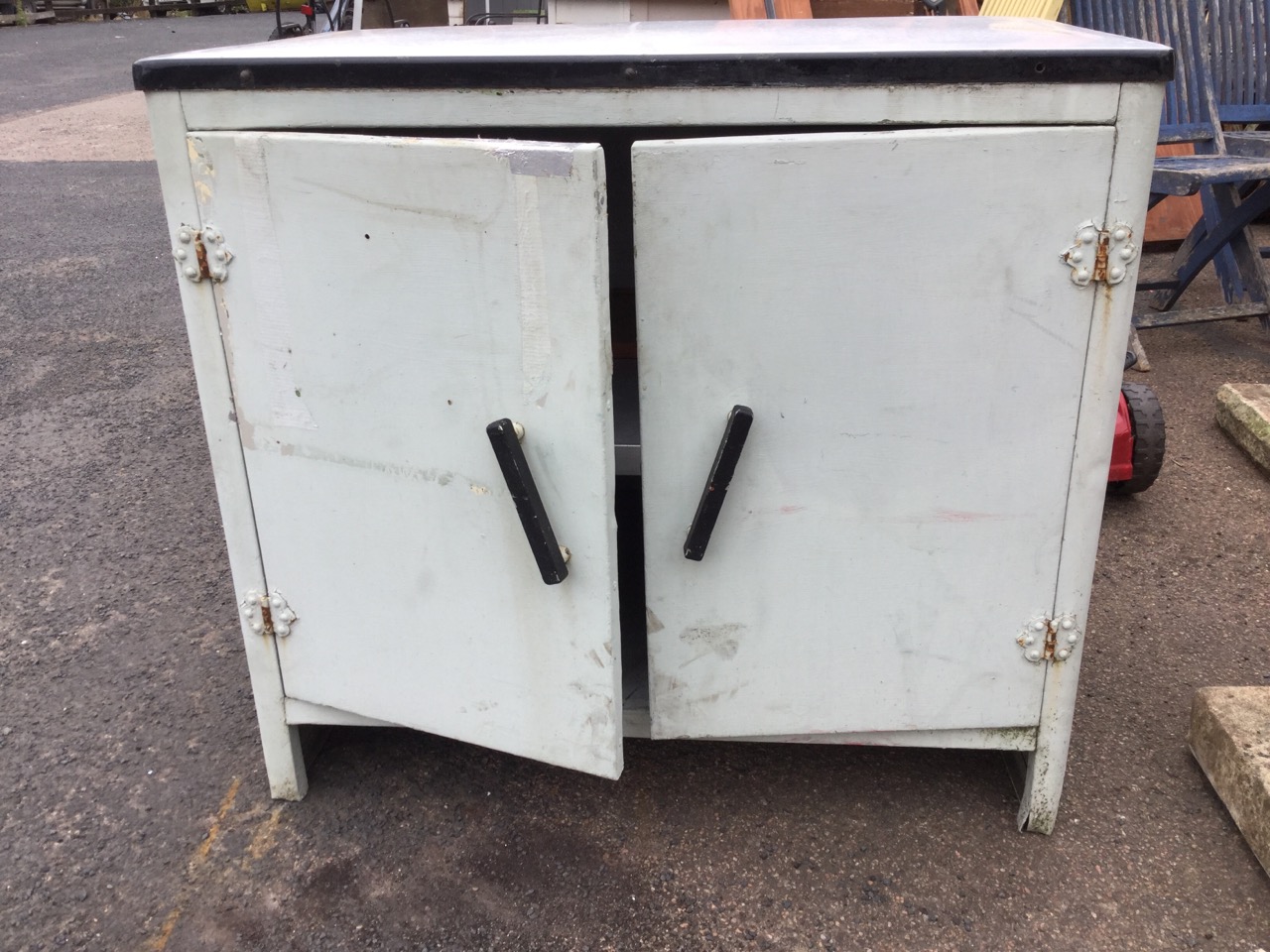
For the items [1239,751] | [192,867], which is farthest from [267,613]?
[1239,751]

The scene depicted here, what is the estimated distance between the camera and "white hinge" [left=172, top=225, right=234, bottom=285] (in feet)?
5.20

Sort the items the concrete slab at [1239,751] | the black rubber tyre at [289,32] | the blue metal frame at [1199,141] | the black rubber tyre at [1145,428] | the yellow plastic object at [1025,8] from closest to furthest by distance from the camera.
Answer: the concrete slab at [1239,751]
the black rubber tyre at [1145,428]
the blue metal frame at [1199,141]
the yellow plastic object at [1025,8]
the black rubber tyre at [289,32]

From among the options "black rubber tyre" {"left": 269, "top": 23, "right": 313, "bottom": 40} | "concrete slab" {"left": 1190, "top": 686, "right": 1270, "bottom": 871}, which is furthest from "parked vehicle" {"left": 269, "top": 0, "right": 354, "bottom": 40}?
"concrete slab" {"left": 1190, "top": 686, "right": 1270, "bottom": 871}

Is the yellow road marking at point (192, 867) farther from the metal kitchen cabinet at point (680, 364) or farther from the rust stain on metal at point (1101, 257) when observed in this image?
the rust stain on metal at point (1101, 257)

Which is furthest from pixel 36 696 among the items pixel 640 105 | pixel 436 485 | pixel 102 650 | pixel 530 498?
pixel 640 105

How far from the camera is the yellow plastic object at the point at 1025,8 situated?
4535mm

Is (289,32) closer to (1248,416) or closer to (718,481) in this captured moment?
(1248,416)

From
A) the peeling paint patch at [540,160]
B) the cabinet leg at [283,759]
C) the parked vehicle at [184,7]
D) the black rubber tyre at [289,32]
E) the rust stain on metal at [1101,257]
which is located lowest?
the cabinet leg at [283,759]

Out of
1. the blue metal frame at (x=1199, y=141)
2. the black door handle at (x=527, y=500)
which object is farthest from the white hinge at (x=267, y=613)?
the blue metal frame at (x=1199, y=141)

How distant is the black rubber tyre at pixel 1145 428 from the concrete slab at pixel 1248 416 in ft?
1.77

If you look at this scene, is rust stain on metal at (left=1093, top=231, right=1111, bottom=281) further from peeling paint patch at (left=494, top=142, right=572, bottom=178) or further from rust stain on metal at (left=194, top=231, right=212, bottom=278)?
rust stain on metal at (left=194, top=231, right=212, bottom=278)

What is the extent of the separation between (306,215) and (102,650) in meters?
1.54

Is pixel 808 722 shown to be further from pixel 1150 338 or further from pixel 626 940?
pixel 1150 338

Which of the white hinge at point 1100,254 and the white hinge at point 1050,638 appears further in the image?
the white hinge at point 1050,638
